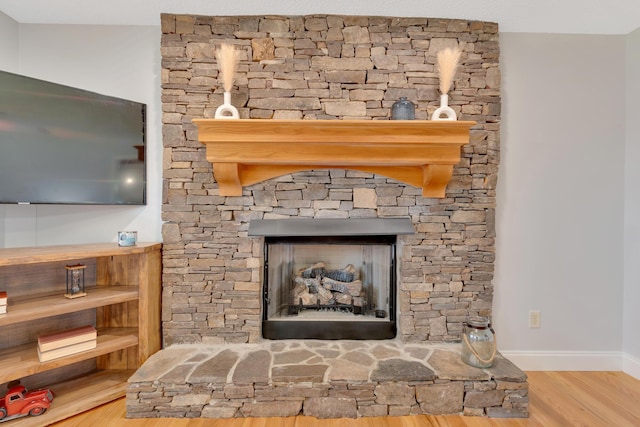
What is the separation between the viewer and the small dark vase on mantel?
1896mm

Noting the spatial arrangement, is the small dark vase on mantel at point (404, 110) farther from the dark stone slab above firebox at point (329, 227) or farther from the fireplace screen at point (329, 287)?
the fireplace screen at point (329, 287)

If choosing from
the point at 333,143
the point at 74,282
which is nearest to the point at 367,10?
the point at 333,143

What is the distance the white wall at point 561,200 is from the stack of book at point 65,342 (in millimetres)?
2574

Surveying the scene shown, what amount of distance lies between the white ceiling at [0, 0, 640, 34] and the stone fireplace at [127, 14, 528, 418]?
6cm

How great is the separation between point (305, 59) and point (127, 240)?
1.59 meters

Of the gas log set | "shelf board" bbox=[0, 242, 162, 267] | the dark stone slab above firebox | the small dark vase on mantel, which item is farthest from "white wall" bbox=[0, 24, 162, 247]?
the small dark vase on mantel

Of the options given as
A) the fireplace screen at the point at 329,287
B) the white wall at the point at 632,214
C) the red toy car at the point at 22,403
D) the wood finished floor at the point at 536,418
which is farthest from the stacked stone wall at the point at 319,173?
the white wall at the point at 632,214

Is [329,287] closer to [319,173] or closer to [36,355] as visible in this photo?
[319,173]

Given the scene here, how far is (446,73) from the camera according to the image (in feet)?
6.28

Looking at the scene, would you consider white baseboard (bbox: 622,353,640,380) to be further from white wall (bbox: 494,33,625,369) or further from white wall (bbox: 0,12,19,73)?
white wall (bbox: 0,12,19,73)

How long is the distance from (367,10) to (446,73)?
64 cm

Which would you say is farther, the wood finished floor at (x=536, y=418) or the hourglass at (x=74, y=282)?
the hourglass at (x=74, y=282)

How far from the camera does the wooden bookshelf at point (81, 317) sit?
1584mm

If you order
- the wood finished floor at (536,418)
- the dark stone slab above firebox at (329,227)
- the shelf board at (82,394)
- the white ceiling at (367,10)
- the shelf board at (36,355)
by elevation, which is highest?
the white ceiling at (367,10)
